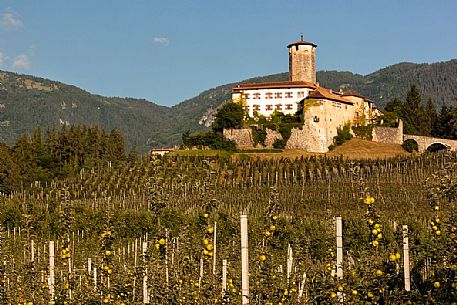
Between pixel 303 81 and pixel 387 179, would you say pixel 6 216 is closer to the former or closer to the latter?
pixel 387 179

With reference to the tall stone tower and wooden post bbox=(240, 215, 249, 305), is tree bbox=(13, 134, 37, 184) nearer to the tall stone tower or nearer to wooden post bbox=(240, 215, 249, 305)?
the tall stone tower

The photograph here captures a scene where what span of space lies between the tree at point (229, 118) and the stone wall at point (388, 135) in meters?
12.4

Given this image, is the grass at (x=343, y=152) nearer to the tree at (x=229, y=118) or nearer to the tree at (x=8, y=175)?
the tree at (x=229, y=118)

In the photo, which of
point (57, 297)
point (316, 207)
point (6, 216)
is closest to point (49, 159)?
point (6, 216)

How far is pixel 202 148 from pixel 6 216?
2863 centimetres

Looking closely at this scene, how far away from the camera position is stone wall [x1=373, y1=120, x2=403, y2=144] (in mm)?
64688

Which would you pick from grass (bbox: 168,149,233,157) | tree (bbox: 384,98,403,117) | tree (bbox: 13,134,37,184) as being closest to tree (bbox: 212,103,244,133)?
grass (bbox: 168,149,233,157)

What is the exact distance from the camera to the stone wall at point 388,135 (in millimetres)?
64688

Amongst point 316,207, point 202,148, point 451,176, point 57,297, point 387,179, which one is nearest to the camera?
point 57,297

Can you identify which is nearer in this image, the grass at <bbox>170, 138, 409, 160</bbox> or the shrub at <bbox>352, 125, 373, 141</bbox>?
the grass at <bbox>170, 138, 409, 160</bbox>

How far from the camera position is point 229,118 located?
2467 inches

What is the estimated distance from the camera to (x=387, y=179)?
4194 cm

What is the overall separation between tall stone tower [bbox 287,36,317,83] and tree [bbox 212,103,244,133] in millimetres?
10714

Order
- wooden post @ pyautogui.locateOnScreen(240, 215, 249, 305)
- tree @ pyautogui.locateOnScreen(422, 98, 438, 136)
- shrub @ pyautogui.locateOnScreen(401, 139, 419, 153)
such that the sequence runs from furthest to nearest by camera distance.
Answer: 1. tree @ pyautogui.locateOnScreen(422, 98, 438, 136)
2. shrub @ pyautogui.locateOnScreen(401, 139, 419, 153)
3. wooden post @ pyautogui.locateOnScreen(240, 215, 249, 305)
